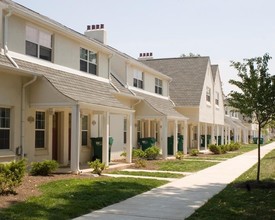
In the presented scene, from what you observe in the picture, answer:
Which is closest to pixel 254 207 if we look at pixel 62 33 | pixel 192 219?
pixel 192 219

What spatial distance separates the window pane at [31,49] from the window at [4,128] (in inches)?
98.4

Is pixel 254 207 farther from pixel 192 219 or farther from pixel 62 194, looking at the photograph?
pixel 62 194

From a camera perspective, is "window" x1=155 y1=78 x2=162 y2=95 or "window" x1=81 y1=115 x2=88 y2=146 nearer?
"window" x1=81 y1=115 x2=88 y2=146

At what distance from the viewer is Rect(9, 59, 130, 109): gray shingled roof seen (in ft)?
49.4

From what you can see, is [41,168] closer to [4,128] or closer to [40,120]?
[4,128]

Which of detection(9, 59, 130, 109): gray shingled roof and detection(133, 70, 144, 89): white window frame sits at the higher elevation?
detection(133, 70, 144, 89): white window frame

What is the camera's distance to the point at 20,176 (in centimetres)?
1075

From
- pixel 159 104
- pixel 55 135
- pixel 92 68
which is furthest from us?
pixel 159 104

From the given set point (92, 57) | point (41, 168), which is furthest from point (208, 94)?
point (41, 168)

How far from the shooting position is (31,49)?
15492 mm

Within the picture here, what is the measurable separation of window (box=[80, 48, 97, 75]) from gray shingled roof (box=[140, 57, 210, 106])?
1390 centimetres

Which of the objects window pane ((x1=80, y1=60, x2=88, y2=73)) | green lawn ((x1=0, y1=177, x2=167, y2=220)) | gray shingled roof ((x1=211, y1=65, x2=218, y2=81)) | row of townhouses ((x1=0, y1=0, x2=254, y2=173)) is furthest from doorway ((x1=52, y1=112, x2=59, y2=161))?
gray shingled roof ((x1=211, y1=65, x2=218, y2=81))

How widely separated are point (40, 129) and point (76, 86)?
7.64ft

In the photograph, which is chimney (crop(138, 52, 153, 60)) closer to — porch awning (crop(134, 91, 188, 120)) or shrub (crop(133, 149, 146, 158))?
porch awning (crop(134, 91, 188, 120))
